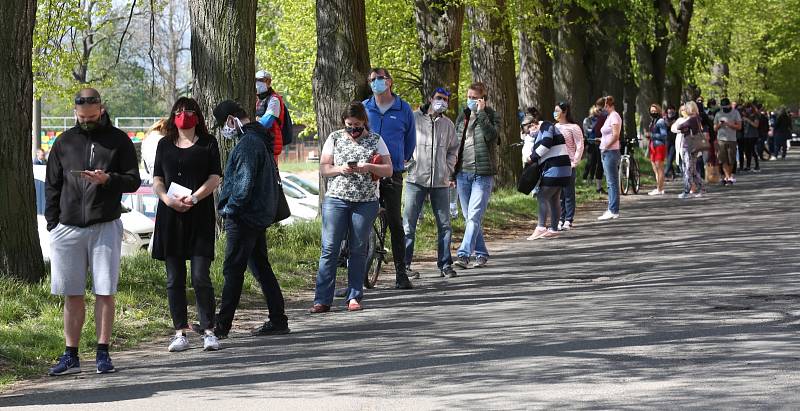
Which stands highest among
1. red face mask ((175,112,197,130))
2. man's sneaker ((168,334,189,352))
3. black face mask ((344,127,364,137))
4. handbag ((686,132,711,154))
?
red face mask ((175,112,197,130))

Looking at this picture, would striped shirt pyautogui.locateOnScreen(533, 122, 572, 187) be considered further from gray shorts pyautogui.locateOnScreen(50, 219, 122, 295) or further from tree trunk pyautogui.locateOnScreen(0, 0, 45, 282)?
gray shorts pyautogui.locateOnScreen(50, 219, 122, 295)

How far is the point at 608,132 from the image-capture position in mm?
23266

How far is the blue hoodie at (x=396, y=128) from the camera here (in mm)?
13500

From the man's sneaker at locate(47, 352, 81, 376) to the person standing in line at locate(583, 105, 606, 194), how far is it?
806 inches

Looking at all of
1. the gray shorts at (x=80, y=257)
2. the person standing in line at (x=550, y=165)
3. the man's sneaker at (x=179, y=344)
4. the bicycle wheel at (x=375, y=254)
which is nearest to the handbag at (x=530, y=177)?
the person standing in line at (x=550, y=165)

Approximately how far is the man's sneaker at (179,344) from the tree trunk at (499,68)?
48.8ft

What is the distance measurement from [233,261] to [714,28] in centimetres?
5382

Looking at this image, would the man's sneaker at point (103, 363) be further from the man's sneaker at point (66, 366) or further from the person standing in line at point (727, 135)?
the person standing in line at point (727, 135)

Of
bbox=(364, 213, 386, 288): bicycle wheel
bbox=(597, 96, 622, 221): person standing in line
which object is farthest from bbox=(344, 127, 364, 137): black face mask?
bbox=(597, 96, 622, 221): person standing in line

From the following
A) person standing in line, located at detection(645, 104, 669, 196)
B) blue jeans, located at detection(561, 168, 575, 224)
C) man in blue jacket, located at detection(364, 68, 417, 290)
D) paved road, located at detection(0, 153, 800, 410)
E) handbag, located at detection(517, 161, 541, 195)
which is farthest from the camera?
person standing in line, located at detection(645, 104, 669, 196)

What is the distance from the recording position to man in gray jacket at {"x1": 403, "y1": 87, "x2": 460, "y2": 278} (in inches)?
576

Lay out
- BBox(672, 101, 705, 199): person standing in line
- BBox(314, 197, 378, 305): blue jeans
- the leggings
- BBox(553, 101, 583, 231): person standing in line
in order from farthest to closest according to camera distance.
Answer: BBox(672, 101, 705, 199): person standing in line < BBox(553, 101, 583, 231): person standing in line < the leggings < BBox(314, 197, 378, 305): blue jeans

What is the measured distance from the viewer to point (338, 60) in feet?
58.9

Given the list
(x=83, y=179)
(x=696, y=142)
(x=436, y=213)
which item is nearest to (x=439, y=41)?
(x=696, y=142)
